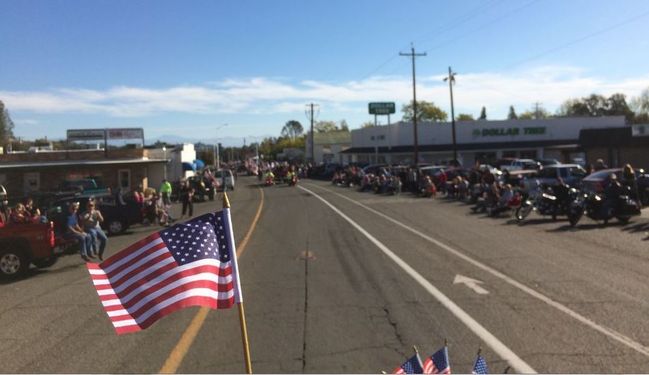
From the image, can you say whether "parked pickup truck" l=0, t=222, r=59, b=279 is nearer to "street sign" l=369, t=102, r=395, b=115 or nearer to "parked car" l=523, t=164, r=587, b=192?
"parked car" l=523, t=164, r=587, b=192

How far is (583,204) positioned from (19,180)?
38.2 metres

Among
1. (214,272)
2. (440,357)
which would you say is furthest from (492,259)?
(440,357)

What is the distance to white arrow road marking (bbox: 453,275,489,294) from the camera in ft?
32.1

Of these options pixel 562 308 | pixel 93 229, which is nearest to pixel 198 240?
pixel 562 308

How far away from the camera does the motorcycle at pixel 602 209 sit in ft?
59.0

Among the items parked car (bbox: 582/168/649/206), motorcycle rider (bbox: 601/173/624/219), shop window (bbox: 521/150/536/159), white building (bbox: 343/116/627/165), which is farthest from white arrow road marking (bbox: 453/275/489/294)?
shop window (bbox: 521/150/536/159)

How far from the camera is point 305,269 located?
12.2m

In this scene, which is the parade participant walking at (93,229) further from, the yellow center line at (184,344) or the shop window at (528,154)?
the shop window at (528,154)

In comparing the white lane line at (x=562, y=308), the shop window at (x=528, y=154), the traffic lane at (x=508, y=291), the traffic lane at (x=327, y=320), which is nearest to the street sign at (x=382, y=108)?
the shop window at (x=528, y=154)

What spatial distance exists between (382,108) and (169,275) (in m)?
86.0

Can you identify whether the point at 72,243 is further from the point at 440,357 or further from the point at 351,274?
the point at 440,357

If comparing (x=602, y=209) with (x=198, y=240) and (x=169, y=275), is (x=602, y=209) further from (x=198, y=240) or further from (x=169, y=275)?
(x=169, y=275)

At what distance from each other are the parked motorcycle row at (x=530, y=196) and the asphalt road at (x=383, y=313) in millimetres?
1994

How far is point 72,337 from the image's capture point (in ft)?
25.0
